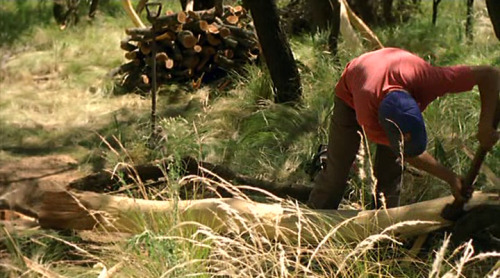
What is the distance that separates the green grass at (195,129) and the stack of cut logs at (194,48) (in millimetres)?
307

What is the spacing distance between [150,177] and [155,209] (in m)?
1.41

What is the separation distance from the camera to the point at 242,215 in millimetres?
4520

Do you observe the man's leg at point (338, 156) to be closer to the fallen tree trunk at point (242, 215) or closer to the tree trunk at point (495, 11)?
the fallen tree trunk at point (242, 215)

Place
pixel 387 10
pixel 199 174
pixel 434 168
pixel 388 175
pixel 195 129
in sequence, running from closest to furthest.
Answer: pixel 434 168, pixel 195 129, pixel 388 175, pixel 199 174, pixel 387 10

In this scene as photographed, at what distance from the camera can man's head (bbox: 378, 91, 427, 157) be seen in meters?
3.85

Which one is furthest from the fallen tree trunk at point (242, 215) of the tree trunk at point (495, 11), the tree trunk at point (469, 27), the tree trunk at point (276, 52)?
the tree trunk at point (469, 27)

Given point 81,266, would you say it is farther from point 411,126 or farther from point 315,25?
point 315,25

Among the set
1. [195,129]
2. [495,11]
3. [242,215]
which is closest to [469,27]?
[495,11]

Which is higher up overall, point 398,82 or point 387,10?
point 398,82

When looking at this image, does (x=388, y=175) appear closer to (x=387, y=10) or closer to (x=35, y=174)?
(x=35, y=174)

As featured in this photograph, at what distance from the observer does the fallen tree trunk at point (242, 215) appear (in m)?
4.30

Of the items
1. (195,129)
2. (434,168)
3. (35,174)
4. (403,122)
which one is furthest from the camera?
(35,174)

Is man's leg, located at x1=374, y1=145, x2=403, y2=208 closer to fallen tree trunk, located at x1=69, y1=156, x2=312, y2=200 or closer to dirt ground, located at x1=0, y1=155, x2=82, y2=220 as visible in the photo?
fallen tree trunk, located at x1=69, y1=156, x2=312, y2=200

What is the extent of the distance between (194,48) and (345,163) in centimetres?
515
